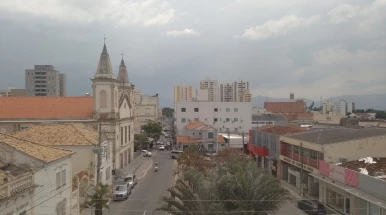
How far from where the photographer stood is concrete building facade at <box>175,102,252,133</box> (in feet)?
273

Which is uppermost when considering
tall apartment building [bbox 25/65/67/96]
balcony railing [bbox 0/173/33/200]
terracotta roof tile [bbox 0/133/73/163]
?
tall apartment building [bbox 25/65/67/96]

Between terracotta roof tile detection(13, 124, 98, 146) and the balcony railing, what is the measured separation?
1338cm

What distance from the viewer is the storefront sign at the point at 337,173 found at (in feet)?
92.1

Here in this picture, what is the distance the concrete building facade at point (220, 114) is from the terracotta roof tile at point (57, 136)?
4941 cm

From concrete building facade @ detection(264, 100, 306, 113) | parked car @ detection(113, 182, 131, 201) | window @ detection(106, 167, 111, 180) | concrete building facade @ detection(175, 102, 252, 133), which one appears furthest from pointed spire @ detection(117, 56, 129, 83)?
concrete building facade @ detection(264, 100, 306, 113)

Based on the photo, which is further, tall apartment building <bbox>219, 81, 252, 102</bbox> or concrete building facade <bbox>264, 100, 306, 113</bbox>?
concrete building facade <bbox>264, 100, 306, 113</bbox>

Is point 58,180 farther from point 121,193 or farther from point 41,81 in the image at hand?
point 41,81

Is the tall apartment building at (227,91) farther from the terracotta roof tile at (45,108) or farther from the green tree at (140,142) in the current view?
the terracotta roof tile at (45,108)

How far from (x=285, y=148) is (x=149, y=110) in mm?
112477

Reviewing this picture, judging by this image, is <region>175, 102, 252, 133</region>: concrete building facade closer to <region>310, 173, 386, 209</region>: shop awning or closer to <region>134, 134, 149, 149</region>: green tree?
<region>134, 134, 149, 149</region>: green tree

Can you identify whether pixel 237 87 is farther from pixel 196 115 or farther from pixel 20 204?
pixel 20 204

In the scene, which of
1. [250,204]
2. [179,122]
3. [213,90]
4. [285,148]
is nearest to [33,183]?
[250,204]

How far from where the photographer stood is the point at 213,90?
468ft

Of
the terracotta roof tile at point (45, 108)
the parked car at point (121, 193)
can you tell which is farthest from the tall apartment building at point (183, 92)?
the parked car at point (121, 193)
